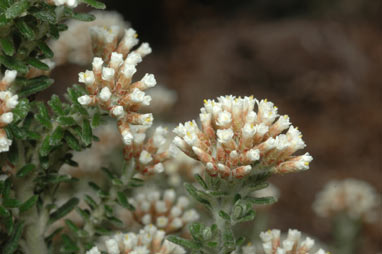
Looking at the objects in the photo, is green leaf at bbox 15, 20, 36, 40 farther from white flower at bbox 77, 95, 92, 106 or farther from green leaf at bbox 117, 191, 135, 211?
green leaf at bbox 117, 191, 135, 211

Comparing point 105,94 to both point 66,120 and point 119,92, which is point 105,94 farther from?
point 66,120

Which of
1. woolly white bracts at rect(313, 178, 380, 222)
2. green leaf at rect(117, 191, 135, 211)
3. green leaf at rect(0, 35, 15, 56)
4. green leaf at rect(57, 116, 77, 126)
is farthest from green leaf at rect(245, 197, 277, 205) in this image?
woolly white bracts at rect(313, 178, 380, 222)

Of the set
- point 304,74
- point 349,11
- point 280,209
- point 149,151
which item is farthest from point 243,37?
point 149,151

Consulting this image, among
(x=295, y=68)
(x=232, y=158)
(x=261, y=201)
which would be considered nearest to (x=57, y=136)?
(x=232, y=158)

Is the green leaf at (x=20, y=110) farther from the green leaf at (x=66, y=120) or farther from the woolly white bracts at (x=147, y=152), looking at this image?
the woolly white bracts at (x=147, y=152)

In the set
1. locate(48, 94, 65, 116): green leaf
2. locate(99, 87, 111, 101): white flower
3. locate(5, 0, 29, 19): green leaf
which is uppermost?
locate(99, 87, 111, 101): white flower

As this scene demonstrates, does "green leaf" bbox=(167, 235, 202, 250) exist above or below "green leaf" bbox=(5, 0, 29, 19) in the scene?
above
